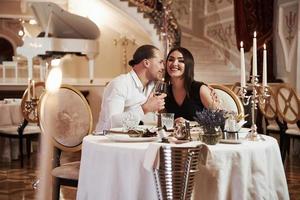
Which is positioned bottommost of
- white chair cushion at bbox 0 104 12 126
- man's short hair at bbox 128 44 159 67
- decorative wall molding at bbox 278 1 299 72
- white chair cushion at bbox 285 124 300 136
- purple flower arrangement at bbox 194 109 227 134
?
white chair cushion at bbox 285 124 300 136

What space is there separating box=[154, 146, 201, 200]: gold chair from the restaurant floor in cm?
248

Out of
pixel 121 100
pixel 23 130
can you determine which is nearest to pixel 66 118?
pixel 121 100

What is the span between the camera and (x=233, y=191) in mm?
2297

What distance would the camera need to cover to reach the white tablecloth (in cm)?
225

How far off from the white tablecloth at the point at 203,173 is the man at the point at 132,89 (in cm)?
65

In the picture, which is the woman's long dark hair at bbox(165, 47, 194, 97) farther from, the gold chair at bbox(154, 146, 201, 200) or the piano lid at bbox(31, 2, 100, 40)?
the piano lid at bbox(31, 2, 100, 40)

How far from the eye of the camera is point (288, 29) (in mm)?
7215

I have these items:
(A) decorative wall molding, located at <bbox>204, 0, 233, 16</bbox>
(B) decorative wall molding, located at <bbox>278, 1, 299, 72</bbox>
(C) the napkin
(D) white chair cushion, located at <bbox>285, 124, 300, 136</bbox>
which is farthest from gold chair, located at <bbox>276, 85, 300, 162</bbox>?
(A) decorative wall molding, located at <bbox>204, 0, 233, 16</bbox>

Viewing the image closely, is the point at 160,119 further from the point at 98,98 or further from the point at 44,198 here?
the point at 98,98

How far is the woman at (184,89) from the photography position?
3150mm

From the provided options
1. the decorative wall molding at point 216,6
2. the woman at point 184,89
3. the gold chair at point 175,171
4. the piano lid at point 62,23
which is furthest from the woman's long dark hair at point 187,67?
the piano lid at point 62,23

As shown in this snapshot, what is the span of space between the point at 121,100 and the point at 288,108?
2.66 meters

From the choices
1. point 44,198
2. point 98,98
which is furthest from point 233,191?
point 98,98

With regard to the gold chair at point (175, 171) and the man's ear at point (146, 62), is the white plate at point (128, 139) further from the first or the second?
the man's ear at point (146, 62)
